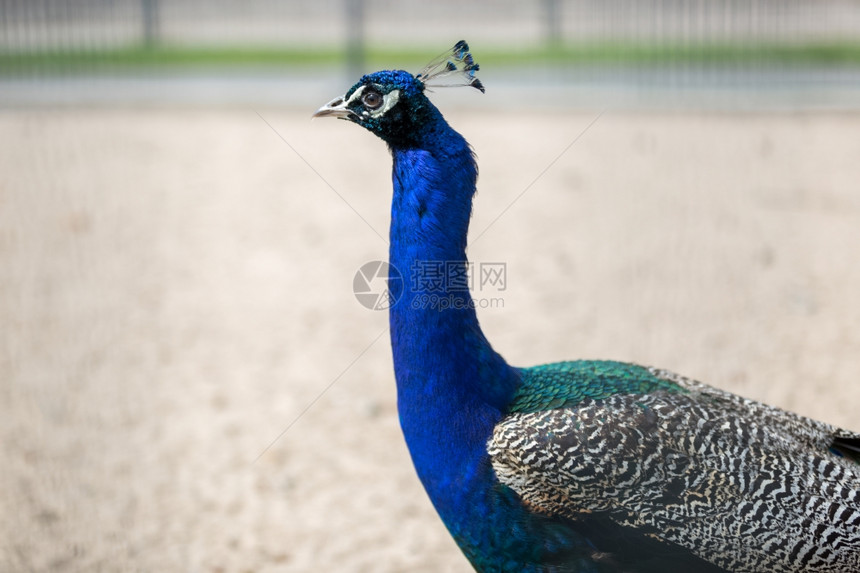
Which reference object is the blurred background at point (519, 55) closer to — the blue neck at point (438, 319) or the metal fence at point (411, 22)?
the metal fence at point (411, 22)

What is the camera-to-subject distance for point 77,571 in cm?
280

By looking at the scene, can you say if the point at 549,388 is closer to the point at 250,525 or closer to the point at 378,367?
the point at 250,525

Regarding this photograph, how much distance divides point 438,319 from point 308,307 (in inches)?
123

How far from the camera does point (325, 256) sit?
6121 millimetres

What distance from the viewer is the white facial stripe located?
2.22 metres

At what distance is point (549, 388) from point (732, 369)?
2.22 meters

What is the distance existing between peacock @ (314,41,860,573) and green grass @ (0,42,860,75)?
9.02 meters

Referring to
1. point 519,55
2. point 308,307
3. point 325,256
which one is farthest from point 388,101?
point 519,55

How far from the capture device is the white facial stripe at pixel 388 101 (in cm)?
222

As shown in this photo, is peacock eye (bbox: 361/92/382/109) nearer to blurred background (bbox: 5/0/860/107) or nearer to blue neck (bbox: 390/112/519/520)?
blue neck (bbox: 390/112/519/520)

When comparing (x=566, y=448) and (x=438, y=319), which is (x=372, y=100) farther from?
(x=566, y=448)

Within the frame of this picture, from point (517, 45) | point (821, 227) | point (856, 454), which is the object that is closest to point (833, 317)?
point (821, 227)

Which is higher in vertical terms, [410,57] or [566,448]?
[566,448]

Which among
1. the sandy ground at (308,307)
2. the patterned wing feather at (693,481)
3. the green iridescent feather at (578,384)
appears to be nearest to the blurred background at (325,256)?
the sandy ground at (308,307)
